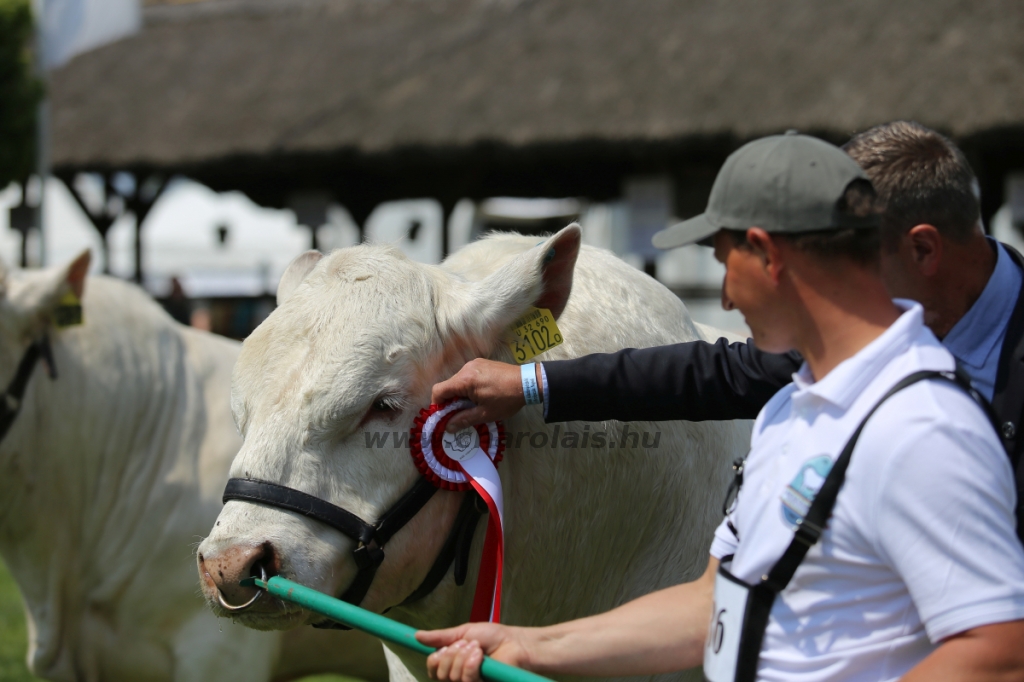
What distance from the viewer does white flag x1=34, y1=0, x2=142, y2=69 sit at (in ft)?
50.4

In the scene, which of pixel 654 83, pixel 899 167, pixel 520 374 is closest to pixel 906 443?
pixel 899 167

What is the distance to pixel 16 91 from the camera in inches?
521

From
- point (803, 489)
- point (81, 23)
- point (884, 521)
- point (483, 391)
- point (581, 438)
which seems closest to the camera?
point (884, 521)

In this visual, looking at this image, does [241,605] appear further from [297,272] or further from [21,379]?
[21,379]

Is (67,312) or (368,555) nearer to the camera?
(368,555)

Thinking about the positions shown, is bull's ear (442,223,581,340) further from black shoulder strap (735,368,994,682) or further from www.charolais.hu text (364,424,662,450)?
black shoulder strap (735,368,994,682)

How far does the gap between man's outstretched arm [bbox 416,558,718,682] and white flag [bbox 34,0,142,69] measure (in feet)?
52.2

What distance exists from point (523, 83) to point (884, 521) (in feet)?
33.3

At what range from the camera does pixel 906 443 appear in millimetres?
1226

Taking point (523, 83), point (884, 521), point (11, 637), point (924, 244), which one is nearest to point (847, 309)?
point (884, 521)

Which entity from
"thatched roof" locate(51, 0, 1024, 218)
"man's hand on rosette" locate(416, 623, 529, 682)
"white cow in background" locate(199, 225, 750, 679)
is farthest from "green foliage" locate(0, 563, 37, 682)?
"thatched roof" locate(51, 0, 1024, 218)

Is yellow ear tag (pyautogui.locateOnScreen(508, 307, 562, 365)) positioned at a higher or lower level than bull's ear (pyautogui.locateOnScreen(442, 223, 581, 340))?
lower

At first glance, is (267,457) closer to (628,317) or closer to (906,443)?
(628,317)

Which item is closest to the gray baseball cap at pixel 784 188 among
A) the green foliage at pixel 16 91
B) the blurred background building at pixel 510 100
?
the blurred background building at pixel 510 100
